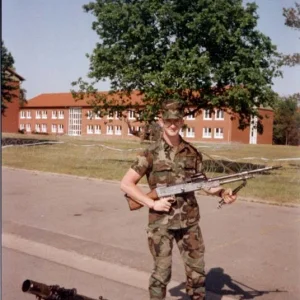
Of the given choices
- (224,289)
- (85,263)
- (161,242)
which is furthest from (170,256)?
(85,263)

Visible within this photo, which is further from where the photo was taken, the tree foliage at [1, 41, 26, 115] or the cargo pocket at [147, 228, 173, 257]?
the tree foliage at [1, 41, 26, 115]

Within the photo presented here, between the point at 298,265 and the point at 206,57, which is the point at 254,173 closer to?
the point at 298,265

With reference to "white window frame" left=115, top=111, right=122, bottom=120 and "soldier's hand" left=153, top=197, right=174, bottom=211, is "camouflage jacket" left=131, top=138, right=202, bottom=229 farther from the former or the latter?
"white window frame" left=115, top=111, right=122, bottom=120

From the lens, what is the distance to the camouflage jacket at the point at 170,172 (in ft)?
11.3

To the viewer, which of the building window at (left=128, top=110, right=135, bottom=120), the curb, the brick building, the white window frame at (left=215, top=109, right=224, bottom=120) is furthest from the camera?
the building window at (left=128, top=110, right=135, bottom=120)

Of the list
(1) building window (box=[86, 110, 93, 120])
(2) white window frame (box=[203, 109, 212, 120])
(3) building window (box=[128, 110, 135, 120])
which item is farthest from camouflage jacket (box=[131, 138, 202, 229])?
(3) building window (box=[128, 110, 135, 120])

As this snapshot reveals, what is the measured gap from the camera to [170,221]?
11.3 feet

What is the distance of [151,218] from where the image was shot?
3.51 metres

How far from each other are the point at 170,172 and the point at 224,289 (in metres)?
1.53

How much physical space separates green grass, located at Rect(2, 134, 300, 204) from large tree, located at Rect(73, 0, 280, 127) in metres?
1.56

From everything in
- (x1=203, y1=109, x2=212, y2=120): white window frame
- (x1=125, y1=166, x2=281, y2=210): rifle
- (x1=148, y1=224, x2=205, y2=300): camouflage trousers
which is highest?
(x1=203, y1=109, x2=212, y2=120): white window frame

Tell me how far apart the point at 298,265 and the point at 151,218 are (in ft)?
7.80

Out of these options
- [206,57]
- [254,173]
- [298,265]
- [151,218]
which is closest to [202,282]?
[151,218]

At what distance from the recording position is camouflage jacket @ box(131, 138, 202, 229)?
3453mm
